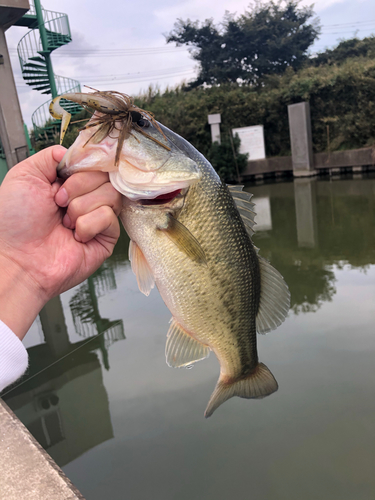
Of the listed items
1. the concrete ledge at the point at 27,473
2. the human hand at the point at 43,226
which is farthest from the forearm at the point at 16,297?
the concrete ledge at the point at 27,473

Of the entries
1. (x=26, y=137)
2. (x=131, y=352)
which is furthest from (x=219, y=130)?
(x=131, y=352)

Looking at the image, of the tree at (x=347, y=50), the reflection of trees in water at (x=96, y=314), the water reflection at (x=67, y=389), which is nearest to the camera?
the water reflection at (x=67, y=389)

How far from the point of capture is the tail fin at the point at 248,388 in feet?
4.75

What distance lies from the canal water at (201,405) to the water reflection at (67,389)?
0.01 m

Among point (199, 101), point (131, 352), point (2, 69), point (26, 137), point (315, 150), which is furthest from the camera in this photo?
point (199, 101)

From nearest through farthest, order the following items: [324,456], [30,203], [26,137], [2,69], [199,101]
Result: 1. [30,203]
2. [324,456]
3. [2,69]
4. [26,137]
5. [199,101]

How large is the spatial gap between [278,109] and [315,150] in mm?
2497

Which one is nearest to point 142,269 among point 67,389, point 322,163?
point 67,389

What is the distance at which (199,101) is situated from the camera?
55.8 ft

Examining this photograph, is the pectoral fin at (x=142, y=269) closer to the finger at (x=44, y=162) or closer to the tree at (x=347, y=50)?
the finger at (x=44, y=162)

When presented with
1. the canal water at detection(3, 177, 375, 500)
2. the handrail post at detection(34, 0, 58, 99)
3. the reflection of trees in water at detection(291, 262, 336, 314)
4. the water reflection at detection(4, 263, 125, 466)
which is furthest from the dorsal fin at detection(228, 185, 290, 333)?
the handrail post at detection(34, 0, 58, 99)

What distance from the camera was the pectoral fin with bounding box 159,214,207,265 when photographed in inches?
48.4

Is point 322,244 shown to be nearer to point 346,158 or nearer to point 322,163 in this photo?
point 346,158

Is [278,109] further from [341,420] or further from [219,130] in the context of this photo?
[341,420]
